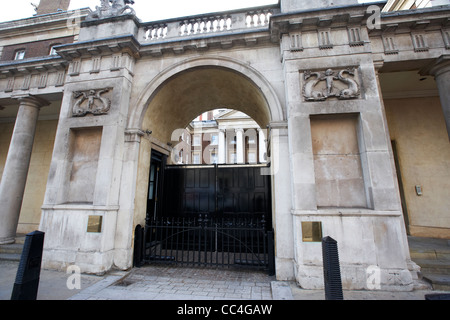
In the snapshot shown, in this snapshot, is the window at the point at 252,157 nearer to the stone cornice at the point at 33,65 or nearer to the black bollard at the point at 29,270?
the stone cornice at the point at 33,65

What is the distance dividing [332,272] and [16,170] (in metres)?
10.2

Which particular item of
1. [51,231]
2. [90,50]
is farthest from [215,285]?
[90,50]

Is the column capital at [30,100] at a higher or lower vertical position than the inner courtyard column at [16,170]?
higher

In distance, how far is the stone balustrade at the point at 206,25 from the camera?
644 centimetres

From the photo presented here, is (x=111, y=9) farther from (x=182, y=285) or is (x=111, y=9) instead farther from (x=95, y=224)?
(x=182, y=285)

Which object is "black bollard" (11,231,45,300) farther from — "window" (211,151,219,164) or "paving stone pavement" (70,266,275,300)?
"window" (211,151,219,164)

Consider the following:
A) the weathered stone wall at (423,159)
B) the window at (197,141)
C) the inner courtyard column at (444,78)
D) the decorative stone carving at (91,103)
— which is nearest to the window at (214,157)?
the window at (197,141)

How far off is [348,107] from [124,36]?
6.57 m

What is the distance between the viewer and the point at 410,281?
4180 millimetres

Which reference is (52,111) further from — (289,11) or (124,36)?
(289,11)

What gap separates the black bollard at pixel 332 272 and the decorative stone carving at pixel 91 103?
6.41m

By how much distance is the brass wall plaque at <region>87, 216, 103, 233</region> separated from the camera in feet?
17.6

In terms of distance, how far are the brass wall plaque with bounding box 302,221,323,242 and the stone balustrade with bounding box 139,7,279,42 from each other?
572 centimetres

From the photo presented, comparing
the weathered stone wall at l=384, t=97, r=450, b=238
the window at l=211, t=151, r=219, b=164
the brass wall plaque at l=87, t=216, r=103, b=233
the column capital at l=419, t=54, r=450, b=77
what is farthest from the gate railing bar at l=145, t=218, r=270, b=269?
the window at l=211, t=151, r=219, b=164
